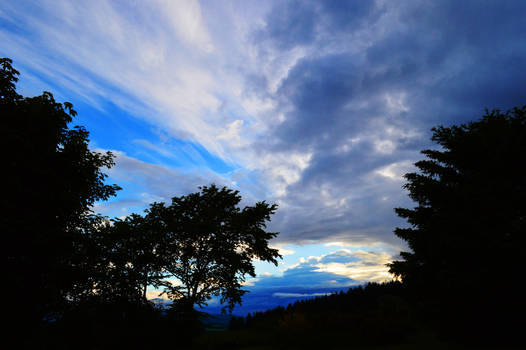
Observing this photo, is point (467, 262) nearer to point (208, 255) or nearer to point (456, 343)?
point (456, 343)

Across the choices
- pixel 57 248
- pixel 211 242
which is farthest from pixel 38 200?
pixel 211 242

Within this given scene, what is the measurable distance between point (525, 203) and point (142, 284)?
2583 cm

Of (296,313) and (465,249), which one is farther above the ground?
(465,249)

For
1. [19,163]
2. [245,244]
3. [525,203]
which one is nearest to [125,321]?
[19,163]

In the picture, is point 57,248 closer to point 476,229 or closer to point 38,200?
point 38,200

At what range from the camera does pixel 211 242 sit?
2394 cm

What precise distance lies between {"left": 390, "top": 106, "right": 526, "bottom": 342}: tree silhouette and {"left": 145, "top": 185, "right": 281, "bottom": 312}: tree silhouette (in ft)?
41.9

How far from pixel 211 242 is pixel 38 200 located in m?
15.0

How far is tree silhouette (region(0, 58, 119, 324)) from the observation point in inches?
363

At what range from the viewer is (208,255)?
2398 centimetres

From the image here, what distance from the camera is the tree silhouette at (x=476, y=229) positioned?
35.7 feet

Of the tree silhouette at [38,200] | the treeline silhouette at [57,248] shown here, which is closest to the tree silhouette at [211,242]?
the treeline silhouette at [57,248]

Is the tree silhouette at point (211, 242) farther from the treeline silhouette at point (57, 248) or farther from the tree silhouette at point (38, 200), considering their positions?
the tree silhouette at point (38, 200)

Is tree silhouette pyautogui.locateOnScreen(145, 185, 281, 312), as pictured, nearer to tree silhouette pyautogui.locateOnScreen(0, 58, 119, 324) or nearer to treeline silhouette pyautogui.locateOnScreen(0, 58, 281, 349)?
treeline silhouette pyautogui.locateOnScreen(0, 58, 281, 349)
